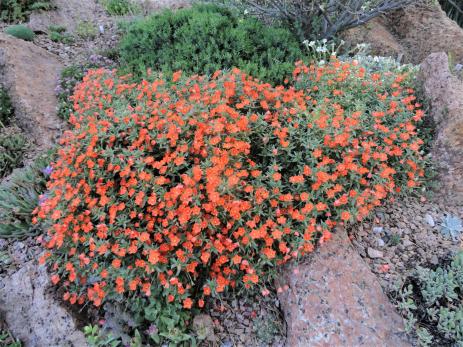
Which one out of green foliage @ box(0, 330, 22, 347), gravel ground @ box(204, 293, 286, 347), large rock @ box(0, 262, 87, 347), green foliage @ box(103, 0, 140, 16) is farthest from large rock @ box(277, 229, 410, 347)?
green foliage @ box(103, 0, 140, 16)

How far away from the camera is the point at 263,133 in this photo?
3330 millimetres

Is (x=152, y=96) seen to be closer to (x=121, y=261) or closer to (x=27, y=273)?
(x=121, y=261)

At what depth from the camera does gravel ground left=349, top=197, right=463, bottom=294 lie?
3.15 metres

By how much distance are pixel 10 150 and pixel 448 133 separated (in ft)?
16.0

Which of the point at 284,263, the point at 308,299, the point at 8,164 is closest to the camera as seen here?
the point at 308,299

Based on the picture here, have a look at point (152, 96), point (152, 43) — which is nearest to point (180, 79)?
point (152, 96)

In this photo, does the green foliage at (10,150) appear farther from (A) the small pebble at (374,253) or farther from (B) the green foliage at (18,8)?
(A) the small pebble at (374,253)

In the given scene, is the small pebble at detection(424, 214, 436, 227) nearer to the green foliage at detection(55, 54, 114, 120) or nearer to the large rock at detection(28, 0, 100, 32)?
the green foliage at detection(55, 54, 114, 120)

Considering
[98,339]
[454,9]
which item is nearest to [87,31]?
[98,339]

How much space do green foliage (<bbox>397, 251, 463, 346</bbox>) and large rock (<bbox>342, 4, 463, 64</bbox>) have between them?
13.7ft

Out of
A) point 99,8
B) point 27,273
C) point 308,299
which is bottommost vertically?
point 27,273

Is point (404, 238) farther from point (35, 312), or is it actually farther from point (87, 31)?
point (87, 31)

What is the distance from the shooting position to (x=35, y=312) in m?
3.16

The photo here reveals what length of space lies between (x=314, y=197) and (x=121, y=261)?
1.62m
